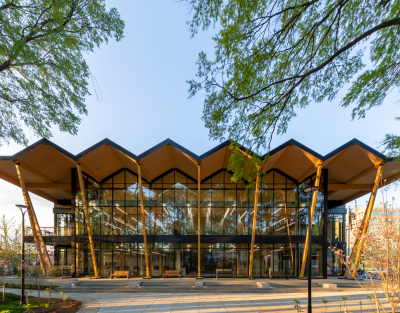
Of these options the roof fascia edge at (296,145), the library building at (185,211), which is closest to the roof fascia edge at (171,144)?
the library building at (185,211)

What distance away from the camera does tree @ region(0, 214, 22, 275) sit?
14.0 metres

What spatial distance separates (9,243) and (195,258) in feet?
40.4

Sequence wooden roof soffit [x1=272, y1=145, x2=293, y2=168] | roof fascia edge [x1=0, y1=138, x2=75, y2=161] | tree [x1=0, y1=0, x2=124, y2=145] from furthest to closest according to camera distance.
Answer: wooden roof soffit [x1=272, y1=145, x2=293, y2=168] → roof fascia edge [x1=0, y1=138, x2=75, y2=161] → tree [x1=0, y1=0, x2=124, y2=145]

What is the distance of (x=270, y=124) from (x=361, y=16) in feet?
11.2

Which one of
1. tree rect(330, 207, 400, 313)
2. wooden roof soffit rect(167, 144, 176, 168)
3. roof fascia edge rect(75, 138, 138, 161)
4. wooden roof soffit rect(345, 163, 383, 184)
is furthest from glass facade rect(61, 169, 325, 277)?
tree rect(330, 207, 400, 313)

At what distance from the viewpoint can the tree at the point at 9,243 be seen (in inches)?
552

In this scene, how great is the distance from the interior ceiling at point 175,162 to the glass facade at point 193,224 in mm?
1114

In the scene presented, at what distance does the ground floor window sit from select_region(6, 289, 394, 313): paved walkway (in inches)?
234

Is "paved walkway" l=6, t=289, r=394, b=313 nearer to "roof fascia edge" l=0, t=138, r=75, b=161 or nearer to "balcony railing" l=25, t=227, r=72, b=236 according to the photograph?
"roof fascia edge" l=0, t=138, r=75, b=161

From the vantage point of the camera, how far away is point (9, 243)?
15.3 m

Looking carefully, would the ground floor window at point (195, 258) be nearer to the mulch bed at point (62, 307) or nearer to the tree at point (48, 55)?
the mulch bed at point (62, 307)

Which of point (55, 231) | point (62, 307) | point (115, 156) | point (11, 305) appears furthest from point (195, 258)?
point (11, 305)

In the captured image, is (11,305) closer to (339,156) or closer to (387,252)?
(387,252)

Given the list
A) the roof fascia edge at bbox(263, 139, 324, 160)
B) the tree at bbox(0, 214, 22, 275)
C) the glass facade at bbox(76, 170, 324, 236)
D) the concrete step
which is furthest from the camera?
the glass facade at bbox(76, 170, 324, 236)
